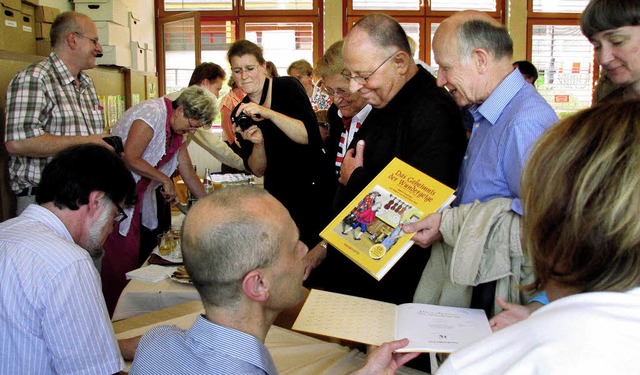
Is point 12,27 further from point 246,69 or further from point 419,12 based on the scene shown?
point 419,12

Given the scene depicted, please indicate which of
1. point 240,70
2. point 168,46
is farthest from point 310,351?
point 168,46

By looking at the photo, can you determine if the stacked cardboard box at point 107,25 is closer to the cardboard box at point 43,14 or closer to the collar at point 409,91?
the cardboard box at point 43,14

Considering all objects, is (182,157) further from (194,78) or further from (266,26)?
(266,26)

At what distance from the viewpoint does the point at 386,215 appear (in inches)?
68.0

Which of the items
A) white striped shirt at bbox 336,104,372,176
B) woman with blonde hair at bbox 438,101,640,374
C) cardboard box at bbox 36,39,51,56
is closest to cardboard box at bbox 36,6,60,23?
cardboard box at bbox 36,39,51,56

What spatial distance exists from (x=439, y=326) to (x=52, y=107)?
2489 millimetres

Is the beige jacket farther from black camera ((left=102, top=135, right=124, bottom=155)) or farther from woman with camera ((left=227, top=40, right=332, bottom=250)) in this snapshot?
black camera ((left=102, top=135, right=124, bottom=155))

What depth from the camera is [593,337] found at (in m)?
0.68

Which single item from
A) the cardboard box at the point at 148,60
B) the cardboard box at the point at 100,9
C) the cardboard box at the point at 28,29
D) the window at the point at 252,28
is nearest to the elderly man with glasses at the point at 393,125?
the cardboard box at the point at 28,29

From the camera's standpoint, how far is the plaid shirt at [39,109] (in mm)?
2916

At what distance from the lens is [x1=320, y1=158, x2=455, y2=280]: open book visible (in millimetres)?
1661

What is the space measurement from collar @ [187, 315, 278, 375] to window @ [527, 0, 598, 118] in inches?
316

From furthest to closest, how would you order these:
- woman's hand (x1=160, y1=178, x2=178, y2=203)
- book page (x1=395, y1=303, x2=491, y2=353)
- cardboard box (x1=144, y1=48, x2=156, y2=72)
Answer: cardboard box (x1=144, y1=48, x2=156, y2=72) < woman's hand (x1=160, y1=178, x2=178, y2=203) < book page (x1=395, y1=303, x2=491, y2=353)

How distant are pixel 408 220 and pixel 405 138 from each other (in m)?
0.37
